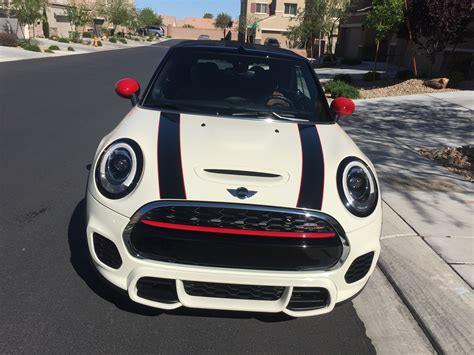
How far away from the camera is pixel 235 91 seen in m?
3.89

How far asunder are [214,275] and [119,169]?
0.85m

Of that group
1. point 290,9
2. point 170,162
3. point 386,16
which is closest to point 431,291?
point 170,162

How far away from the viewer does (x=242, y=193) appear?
2.52 metres

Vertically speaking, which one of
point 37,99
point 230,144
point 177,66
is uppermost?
point 177,66

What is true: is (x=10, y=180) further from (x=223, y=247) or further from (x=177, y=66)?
(x=223, y=247)

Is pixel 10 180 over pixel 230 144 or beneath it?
beneath

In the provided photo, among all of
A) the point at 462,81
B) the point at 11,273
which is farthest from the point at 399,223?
the point at 462,81

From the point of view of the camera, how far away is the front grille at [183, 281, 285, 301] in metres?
2.53

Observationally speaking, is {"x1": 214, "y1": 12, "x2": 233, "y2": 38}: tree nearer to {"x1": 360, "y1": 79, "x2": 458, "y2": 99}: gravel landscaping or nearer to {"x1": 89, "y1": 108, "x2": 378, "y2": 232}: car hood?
{"x1": 360, "y1": 79, "x2": 458, "y2": 99}: gravel landscaping

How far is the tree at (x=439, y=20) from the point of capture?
1405cm

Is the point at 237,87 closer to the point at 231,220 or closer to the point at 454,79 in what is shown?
the point at 231,220

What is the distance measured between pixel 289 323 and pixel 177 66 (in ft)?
7.80

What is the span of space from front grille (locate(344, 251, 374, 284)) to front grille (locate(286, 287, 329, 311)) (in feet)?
0.58

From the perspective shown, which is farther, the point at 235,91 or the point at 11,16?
the point at 11,16
